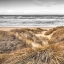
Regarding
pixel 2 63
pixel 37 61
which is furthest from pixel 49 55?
pixel 2 63

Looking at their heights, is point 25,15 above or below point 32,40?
below

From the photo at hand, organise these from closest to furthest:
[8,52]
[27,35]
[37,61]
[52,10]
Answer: [37,61] < [8,52] < [27,35] < [52,10]

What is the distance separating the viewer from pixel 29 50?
1.97m

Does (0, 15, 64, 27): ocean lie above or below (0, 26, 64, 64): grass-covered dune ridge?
below

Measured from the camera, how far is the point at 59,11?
15859 mm

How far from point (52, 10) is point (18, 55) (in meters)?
13.6

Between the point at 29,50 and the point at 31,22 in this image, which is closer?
the point at 29,50

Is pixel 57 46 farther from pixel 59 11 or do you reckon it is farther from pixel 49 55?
pixel 59 11

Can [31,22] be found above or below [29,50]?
below

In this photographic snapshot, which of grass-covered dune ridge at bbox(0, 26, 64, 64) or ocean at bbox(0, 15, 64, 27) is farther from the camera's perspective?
ocean at bbox(0, 15, 64, 27)

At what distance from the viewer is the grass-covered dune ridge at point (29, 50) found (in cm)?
188

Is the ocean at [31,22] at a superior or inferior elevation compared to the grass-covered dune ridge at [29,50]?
inferior

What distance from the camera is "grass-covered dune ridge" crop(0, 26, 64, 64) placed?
6.17 ft

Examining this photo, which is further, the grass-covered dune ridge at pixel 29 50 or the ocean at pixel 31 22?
the ocean at pixel 31 22
